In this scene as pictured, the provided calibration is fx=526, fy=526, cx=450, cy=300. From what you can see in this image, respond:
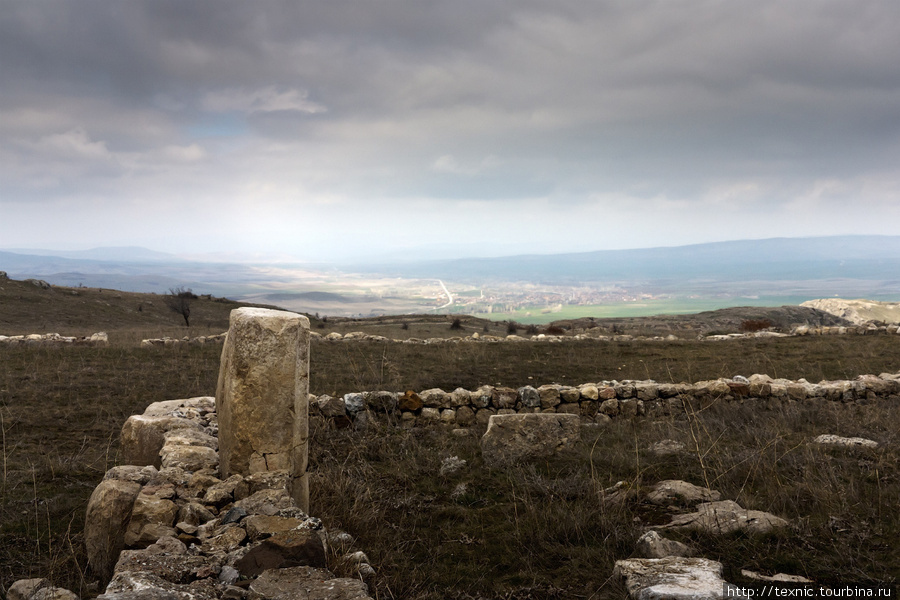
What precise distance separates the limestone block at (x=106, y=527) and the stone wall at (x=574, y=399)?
4343 millimetres

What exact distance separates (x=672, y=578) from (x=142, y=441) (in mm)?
4966

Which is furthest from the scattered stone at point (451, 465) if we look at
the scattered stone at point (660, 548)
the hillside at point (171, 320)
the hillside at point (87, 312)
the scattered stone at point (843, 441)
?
the hillside at point (87, 312)

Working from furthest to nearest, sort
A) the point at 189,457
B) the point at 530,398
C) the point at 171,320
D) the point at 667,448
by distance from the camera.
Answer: the point at 171,320 → the point at 530,398 → the point at 667,448 → the point at 189,457

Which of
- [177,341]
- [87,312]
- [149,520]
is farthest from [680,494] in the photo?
[87,312]

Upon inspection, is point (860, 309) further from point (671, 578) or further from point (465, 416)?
point (671, 578)

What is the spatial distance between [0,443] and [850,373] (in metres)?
15.9

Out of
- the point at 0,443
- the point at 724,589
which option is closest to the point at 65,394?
the point at 0,443

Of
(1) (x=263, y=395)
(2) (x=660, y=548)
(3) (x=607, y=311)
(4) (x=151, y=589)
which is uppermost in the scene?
(1) (x=263, y=395)

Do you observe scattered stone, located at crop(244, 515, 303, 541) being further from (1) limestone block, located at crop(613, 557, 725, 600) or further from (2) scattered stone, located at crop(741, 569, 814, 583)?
(2) scattered stone, located at crop(741, 569, 814, 583)

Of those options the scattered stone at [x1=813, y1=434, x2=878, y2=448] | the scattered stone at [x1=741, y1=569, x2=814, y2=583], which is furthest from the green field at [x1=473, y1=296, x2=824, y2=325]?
the scattered stone at [x1=741, y1=569, x2=814, y2=583]

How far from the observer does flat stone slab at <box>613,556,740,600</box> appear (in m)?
2.89

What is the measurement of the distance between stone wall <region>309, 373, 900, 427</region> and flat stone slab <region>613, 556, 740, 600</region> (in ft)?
18.0

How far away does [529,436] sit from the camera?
6785 mm

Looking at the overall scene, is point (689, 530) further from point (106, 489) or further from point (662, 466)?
point (106, 489)
